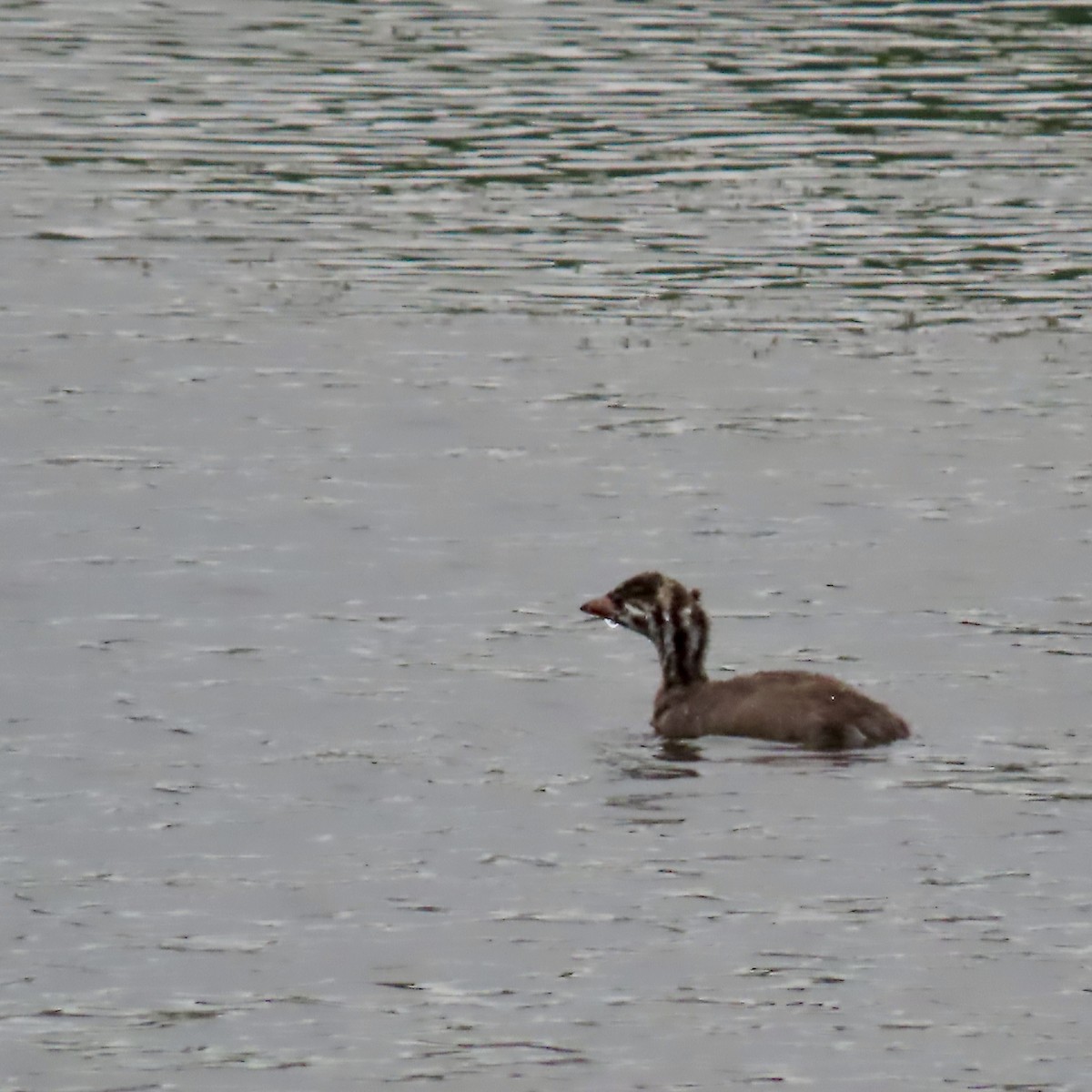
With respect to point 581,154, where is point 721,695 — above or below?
below

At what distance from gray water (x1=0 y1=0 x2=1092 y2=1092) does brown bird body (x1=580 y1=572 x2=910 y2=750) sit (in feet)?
0.90

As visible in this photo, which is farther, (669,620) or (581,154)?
(581,154)

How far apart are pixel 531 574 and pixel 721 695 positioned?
12.7 ft

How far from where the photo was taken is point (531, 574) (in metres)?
21.6

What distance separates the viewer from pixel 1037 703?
59.1 feet

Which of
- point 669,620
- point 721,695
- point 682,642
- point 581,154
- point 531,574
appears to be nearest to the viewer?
point 721,695

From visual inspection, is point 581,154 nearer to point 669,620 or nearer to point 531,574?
point 531,574

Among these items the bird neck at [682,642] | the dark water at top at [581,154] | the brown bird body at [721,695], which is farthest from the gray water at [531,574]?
the bird neck at [682,642]

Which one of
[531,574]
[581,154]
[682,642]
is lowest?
[531,574]

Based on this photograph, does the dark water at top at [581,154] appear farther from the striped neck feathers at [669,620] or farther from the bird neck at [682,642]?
the bird neck at [682,642]

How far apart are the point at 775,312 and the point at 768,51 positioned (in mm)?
19166

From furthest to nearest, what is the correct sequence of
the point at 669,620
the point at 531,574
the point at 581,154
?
the point at 581,154
the point at 531,574
the point at 669,620

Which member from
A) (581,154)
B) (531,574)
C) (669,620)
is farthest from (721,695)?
(581,154)

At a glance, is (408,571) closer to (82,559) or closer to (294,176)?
(82,559)
